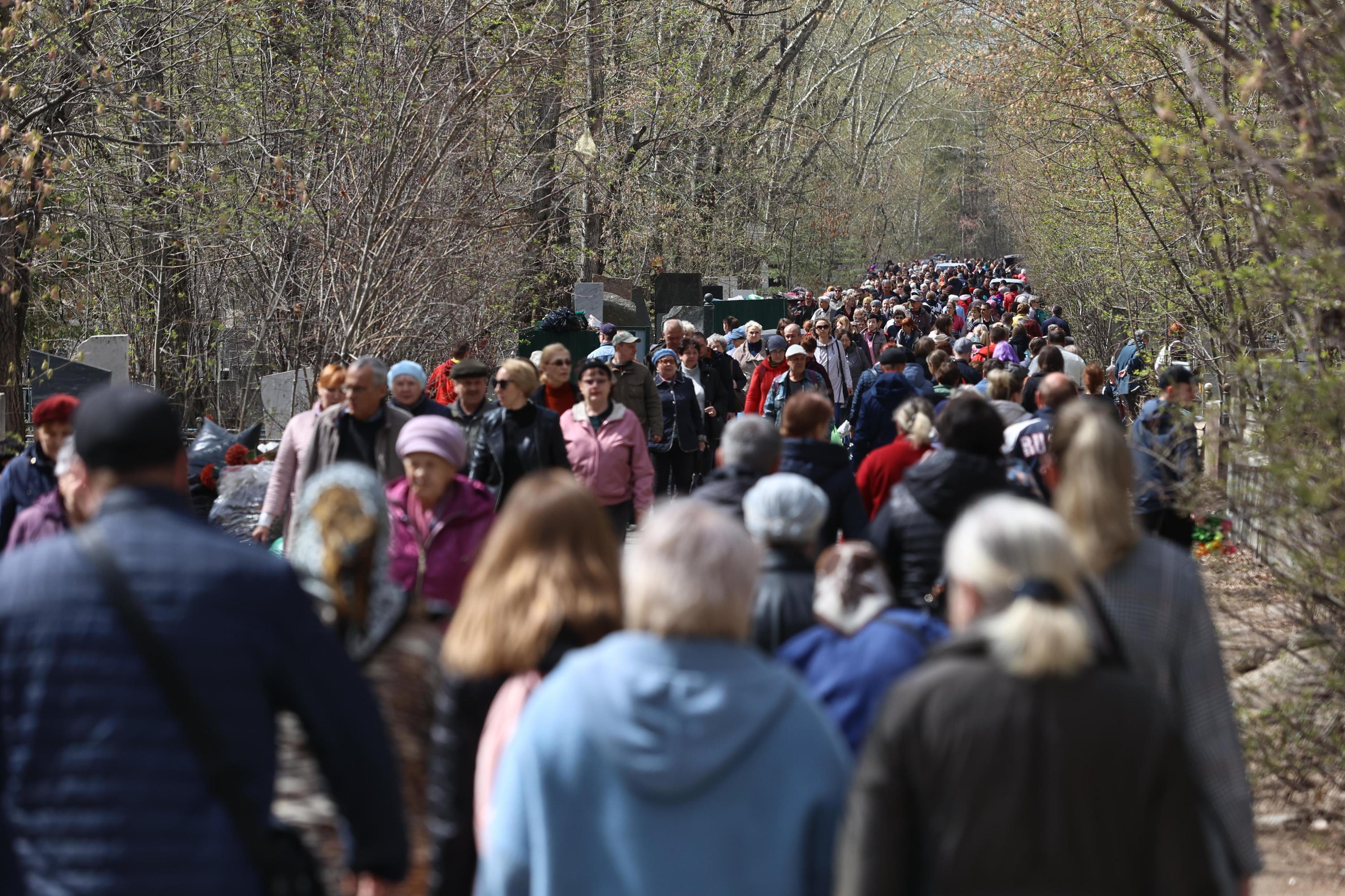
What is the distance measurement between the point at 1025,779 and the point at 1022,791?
0.08ft

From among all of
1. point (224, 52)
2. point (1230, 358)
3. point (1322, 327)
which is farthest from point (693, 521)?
point (224, 52)

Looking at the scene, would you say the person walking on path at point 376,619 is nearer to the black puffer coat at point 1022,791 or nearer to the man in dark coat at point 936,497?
the black puffer coat at point 1022,791

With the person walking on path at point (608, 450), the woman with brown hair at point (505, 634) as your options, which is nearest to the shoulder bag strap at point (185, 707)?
the woman with brown hair at point (505, 634)

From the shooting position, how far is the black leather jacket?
8.28 meters

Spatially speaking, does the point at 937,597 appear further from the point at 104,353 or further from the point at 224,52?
the point at 224,52

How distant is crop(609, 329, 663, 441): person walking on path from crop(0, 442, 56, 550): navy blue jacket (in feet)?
18.1

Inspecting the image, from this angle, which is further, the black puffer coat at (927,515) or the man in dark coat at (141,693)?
the black puffer coat at (927,515)

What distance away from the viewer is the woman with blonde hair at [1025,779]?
2.72m

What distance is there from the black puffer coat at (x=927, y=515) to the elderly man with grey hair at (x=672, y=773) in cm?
265

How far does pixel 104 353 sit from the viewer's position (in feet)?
34.4

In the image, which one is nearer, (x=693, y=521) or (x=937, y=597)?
(x=693, y=521)

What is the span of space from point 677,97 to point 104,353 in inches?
672

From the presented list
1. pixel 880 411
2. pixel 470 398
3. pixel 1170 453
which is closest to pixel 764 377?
pixel 880 411

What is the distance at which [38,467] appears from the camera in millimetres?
6391
